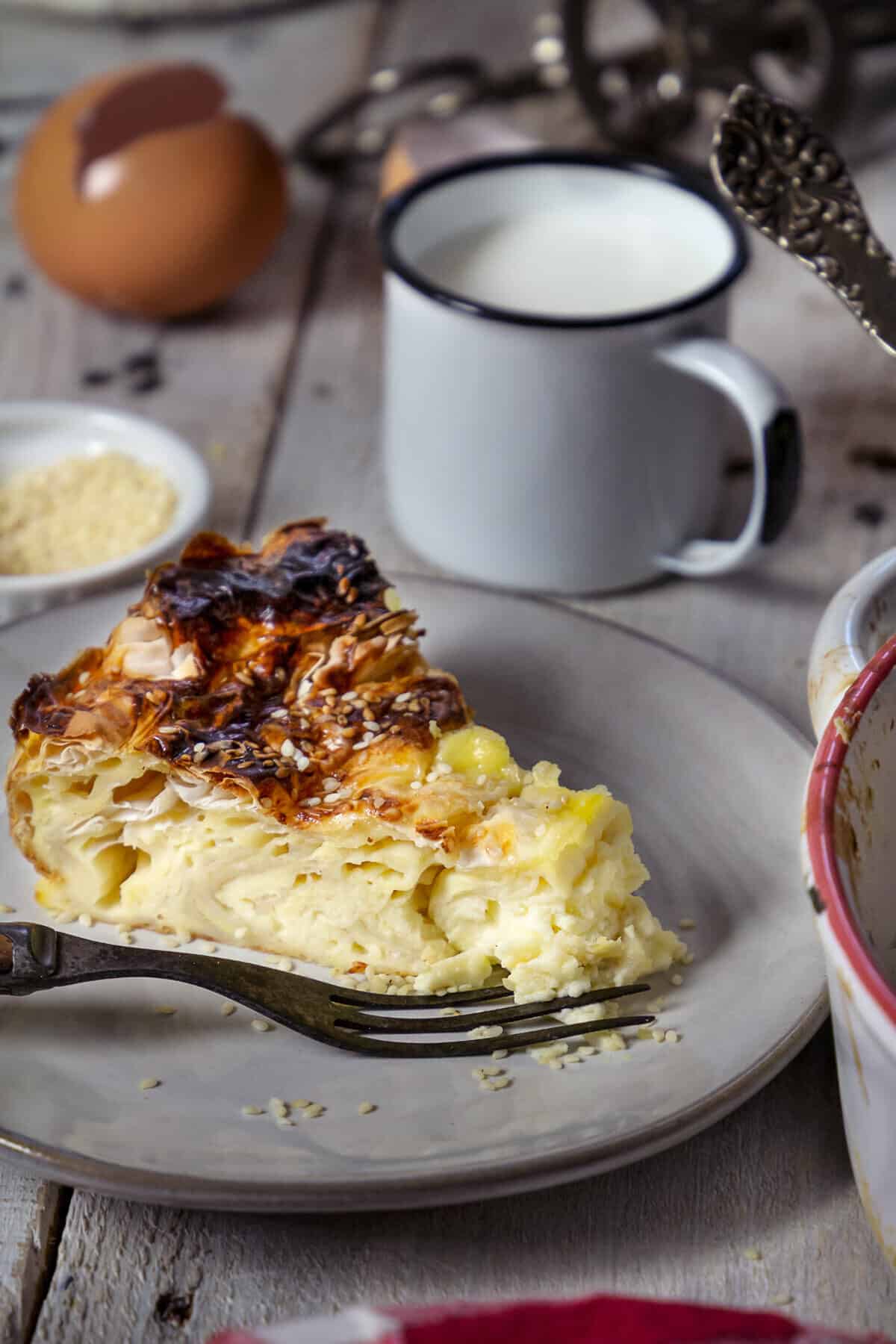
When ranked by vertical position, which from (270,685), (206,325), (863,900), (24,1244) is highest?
(863,900)

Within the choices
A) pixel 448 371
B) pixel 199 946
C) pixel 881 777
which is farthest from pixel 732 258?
pixel 199 946

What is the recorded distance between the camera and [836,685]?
3.62 ft

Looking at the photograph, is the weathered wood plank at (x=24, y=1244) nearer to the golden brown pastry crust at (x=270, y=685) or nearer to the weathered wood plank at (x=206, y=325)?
the golden brown pastry crust at (x=270, y=685)

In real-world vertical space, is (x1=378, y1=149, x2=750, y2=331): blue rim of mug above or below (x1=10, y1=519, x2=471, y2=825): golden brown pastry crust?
above

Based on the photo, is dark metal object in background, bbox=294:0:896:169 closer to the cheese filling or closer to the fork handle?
the cheese filling

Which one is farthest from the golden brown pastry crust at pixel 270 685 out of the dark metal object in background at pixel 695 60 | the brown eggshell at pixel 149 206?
the dark metal object in background at pixel 695 60

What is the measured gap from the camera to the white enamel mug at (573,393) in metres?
1.66

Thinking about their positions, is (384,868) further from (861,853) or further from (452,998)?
(861,853)

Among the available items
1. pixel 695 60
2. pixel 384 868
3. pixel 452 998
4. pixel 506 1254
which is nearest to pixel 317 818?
pixel 384 868

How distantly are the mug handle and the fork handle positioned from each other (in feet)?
2.67

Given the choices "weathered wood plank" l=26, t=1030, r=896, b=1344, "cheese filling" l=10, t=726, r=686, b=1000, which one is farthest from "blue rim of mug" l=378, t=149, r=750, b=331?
"weathered wood plank" l=26, t=1030, r=896, b=1344

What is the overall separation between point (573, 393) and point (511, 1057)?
2.57 feet

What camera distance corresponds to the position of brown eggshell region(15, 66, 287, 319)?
7.05ft

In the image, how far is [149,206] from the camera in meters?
2.15
